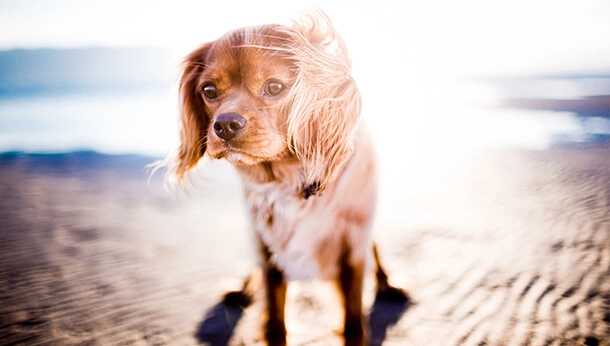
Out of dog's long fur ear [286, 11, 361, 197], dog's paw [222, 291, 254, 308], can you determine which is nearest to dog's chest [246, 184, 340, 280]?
dog's long fur ear [286, 11, 361, 197]

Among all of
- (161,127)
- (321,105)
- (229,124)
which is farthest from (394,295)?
(161,127)

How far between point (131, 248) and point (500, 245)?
405 cm

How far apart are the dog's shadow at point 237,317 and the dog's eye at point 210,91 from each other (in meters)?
1.78

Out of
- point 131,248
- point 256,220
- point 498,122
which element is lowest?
point 498,122

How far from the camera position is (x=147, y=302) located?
10.4ft

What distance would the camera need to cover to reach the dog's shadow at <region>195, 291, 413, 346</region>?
108 inches

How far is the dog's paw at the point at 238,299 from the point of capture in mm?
3119

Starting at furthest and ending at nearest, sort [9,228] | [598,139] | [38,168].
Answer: [598,139]
[38,168]
[9,228]

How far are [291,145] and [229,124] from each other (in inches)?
14.9

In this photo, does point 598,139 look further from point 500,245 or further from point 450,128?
Result: point 500,245

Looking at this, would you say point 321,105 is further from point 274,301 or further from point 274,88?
point 274,301

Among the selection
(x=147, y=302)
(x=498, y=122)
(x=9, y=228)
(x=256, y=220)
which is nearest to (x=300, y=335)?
(x=256, y=220)

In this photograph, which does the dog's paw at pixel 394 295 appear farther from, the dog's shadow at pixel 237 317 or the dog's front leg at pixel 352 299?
the dog's front leg at pixel 352 299

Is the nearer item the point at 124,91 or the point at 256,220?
the point at 256,220
